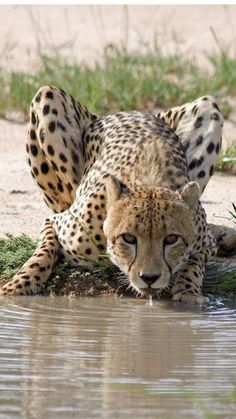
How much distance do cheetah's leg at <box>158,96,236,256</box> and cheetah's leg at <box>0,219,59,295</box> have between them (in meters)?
0.98

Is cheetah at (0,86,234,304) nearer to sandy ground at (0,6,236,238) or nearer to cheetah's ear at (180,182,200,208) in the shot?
cheetah's ear at (180,182,200,208)

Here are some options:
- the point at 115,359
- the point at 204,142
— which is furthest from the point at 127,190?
the point at 115,359

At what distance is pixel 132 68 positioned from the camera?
510 inches

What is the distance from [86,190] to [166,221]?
3.36ft

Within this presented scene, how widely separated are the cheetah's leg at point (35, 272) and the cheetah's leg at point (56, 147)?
66 centimetres

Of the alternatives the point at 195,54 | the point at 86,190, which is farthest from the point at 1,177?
the point at 195,54

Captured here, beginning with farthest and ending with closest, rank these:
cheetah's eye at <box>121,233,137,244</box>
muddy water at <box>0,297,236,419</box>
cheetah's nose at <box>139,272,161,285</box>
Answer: cheetah's eye at <box>121,233,137,244</box>
cheetah's nose at <box>139,272,161,285</box>
muddy water at <box>0,297,236,419</box>

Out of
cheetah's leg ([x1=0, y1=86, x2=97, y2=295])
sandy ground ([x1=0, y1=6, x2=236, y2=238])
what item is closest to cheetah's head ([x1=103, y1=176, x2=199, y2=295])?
cheetah's leg ([x1=0, y1=86, x2=97, y2=295])

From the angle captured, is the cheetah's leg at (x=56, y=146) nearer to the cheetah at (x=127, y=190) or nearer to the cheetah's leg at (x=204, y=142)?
the cheetah at (x=127, y=190)

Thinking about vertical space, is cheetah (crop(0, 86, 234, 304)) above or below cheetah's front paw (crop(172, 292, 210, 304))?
above

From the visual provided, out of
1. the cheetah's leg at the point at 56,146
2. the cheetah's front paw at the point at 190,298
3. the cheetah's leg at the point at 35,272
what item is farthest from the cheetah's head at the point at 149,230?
the cheetah's leg at the point at 56,146

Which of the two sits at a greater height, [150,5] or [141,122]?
[141,122]

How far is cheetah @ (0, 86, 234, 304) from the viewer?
8109 millimetres

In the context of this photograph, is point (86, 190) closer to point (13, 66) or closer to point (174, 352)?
point (174, 352)
